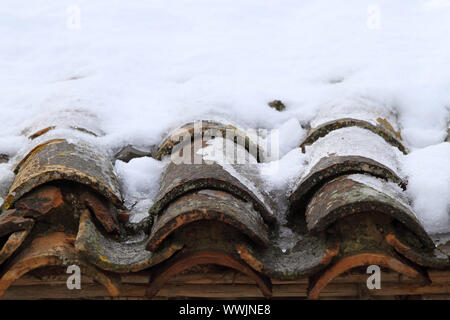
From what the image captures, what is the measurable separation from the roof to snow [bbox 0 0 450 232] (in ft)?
0.76

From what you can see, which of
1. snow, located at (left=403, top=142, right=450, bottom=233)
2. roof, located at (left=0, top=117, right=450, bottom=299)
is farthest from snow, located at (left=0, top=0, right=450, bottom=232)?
roof, located at (left=0, top=117, right=450, bottom=299)

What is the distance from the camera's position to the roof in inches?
79.0

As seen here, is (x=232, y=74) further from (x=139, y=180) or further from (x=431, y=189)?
(x=431, y=189)

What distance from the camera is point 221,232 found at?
2082 mm

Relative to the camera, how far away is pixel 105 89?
3637 mm

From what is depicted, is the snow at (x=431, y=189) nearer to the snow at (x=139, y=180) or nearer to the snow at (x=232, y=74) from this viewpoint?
the snow at (x=232, y=74)

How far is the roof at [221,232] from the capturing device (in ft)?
6.59

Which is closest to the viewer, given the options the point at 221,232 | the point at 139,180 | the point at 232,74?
the point at 221,232

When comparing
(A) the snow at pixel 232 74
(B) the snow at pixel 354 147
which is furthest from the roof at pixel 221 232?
(A) the snow at pixel 232 74

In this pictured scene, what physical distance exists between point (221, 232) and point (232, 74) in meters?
1.99

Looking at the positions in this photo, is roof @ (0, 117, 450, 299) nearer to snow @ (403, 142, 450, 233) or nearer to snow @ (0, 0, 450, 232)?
snow @ (403, 142, 450, 233)

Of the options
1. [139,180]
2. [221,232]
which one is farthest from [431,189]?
[139,180]

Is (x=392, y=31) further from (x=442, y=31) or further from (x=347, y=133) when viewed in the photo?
(x=347, y=133)

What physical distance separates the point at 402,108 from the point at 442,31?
4.97 ft
